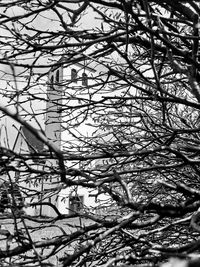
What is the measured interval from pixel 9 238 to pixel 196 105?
1.38 meters

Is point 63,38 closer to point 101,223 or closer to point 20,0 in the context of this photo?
point 20,0

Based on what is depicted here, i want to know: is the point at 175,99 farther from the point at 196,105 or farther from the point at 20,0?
the point at 20,0

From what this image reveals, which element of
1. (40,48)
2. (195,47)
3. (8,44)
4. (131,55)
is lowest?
(195,47)

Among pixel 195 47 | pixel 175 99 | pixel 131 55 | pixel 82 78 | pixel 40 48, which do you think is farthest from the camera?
pixel 131 55

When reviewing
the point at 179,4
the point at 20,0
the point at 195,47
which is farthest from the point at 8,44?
the point at 195,47

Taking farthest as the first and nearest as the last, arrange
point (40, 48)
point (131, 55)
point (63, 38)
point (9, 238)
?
1. point (131, 55)
2. point (63, 38)
3. point (40, 48)
4. point (9, 238)

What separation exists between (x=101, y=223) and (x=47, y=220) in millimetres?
419

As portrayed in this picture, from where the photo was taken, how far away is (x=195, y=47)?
1936 millimetres

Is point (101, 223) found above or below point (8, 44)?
below

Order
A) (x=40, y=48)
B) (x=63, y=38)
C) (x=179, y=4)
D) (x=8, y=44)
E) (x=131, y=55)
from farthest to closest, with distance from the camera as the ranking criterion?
(x=131, y=55)
(x=63, y=38)
(x=8, y=44)
(x=40, y=48)
(x=179, y=4)

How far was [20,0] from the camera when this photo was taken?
2676 millimetres

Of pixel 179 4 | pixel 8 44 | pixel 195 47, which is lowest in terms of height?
pixel 195 47

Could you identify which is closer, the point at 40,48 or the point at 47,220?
the point at 47,220

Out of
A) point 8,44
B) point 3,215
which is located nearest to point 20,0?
point 8,44
